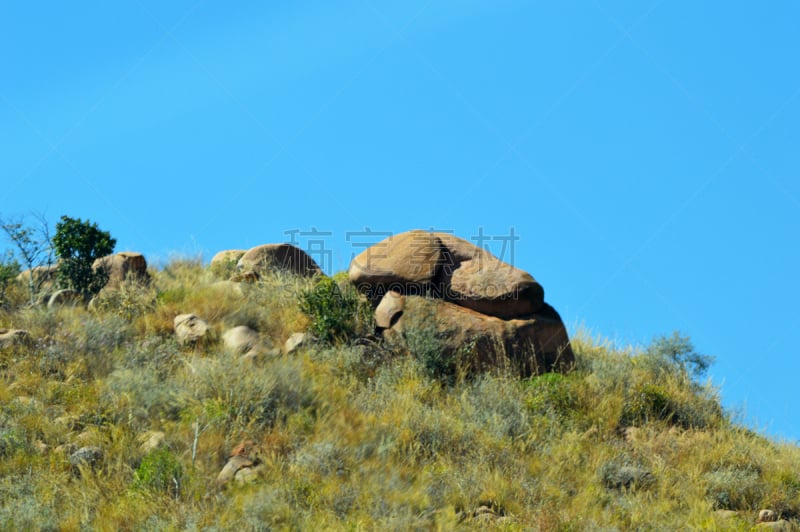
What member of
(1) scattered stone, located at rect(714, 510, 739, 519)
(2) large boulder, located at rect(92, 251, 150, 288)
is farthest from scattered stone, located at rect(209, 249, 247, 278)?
(1) scattered stone, located at rect(714, 510, 739, 519)

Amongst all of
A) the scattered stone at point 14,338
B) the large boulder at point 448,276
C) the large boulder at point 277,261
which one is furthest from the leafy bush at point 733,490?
the scattered stone at point 14,338

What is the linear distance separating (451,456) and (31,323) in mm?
7621

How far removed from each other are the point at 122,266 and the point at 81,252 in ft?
4.07

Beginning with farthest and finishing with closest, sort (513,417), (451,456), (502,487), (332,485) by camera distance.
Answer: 1. (513,417)
2. (451,456)
3. (502,487)
4. (332,485)

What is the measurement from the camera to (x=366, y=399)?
13406mm

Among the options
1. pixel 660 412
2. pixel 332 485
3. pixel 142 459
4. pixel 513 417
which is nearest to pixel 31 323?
pixel 142 459

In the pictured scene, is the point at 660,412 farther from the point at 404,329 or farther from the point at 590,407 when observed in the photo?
the point at 404,329

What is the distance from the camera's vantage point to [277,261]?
18.9 m

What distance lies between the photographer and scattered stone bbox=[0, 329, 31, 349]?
13641mm

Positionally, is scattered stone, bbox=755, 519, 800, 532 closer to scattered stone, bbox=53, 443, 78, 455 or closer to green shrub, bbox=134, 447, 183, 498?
green shrub, bbox=134, 447, 183, 498

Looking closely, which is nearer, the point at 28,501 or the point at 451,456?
the point at 28,501

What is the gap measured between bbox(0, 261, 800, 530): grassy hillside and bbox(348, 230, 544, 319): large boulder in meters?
1.15

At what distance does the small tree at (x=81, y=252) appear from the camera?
655 inches

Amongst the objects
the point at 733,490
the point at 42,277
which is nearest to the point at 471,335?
the point at 733,490
